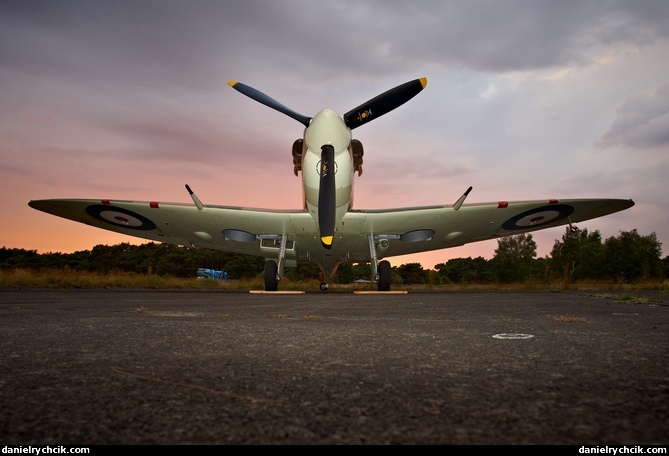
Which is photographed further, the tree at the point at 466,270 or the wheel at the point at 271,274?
the tree at the point at 466,270

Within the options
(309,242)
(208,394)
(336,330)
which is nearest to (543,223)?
(309,242)

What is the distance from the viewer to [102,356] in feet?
6.85

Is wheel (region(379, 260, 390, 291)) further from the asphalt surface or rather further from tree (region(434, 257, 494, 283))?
tree (region(434, 257, 494, 283))

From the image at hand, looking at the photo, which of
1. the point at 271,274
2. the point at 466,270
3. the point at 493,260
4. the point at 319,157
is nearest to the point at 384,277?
the point at 271,274

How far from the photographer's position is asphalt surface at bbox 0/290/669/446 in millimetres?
1046

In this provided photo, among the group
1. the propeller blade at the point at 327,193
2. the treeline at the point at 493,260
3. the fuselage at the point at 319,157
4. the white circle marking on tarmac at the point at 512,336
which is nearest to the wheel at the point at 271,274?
the fuselage at the point at 319,157

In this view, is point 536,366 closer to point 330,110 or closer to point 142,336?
point 142,336

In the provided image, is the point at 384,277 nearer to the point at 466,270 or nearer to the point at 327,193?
the point at 327,193

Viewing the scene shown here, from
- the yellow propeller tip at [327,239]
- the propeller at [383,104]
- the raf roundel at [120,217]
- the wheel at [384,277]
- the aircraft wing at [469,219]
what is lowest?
the wheel at [384,277]

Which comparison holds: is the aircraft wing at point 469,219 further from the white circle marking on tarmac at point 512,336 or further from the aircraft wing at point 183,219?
the white circle marking on tarmac at point 512,336

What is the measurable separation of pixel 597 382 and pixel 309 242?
11.1 metres

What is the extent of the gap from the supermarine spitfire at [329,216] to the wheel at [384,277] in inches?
1.2

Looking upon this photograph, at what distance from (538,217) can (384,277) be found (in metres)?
5.27

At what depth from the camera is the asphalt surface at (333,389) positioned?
105cm
